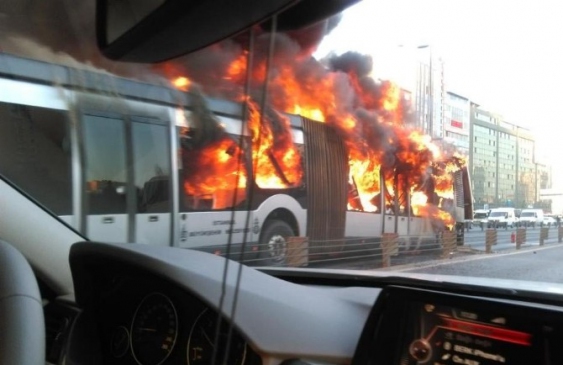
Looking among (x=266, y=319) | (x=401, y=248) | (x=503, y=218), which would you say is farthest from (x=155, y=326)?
(x=503, y=218)

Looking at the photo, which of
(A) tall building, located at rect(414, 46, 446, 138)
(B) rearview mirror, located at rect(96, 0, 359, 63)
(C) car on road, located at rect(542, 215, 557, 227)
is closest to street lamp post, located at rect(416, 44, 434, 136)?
(A) tall building, located at rect(414, 46, 446, 138)

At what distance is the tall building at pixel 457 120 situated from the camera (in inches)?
123

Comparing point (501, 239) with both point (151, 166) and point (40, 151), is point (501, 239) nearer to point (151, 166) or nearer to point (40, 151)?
point (151, 166)

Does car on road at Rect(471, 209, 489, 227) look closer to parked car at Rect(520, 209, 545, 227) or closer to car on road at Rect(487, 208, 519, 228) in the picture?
car on road at Rect(487, 208, 519, 228)

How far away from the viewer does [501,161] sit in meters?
3.16

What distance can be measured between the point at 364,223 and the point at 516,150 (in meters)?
1.18

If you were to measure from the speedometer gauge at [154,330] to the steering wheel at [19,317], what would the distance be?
670 mm

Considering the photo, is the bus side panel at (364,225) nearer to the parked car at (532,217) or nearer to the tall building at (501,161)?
the tall building at (501,161)

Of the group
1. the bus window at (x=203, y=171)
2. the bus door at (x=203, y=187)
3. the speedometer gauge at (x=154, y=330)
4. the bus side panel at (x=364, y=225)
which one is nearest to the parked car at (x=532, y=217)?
the bus side panel at (x=364, y=225)

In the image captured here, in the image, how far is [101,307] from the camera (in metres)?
2.76

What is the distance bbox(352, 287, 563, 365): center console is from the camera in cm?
182

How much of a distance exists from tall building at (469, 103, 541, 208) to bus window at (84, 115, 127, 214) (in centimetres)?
228

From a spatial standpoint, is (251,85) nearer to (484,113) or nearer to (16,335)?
(16,335)

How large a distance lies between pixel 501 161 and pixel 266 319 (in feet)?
6.03
